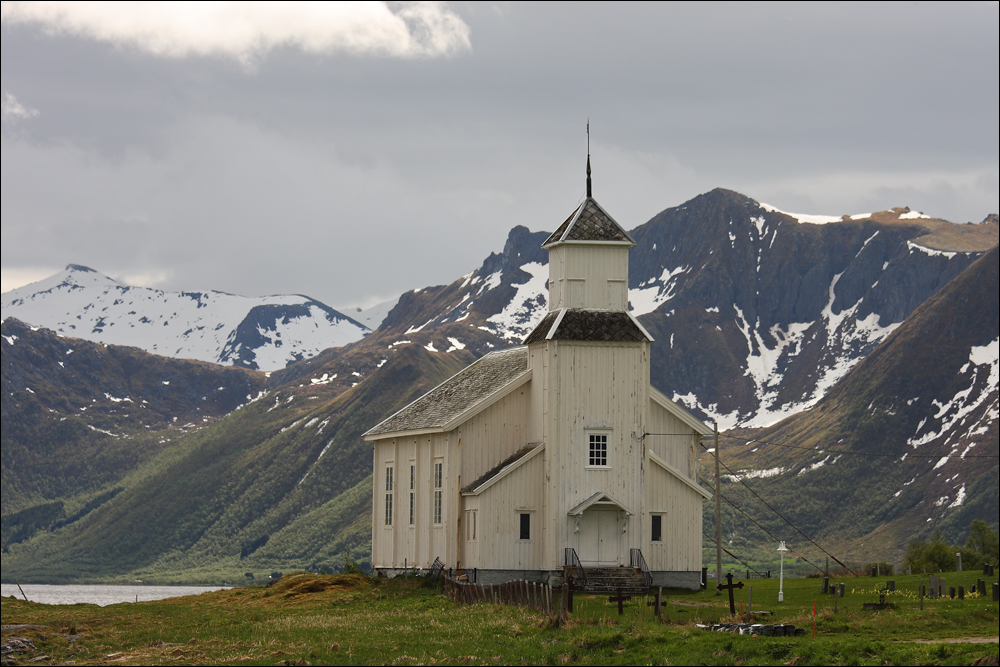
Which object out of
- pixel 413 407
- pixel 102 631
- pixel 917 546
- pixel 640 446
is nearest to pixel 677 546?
pixel 640 446

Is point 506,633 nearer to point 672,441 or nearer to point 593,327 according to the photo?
point 593,327

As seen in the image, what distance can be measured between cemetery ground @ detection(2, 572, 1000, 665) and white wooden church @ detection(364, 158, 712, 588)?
420 cm

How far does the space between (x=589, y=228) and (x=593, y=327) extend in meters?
4.74

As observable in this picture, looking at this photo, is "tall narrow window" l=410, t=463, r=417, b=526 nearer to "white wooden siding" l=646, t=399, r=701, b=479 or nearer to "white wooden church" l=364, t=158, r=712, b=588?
"white wooden church" l=364, t=158, r=712, b=588

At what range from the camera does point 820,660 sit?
92.7 ft

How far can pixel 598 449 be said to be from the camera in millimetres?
53594

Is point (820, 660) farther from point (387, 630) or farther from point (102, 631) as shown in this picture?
point (102, 631)

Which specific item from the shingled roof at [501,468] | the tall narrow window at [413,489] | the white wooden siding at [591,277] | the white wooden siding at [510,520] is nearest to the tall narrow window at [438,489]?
the shingled roof at [501,468]

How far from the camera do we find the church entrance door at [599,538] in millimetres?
53188

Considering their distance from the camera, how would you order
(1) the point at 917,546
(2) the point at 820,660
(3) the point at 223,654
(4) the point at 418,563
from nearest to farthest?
(2) the point at 820,660
(3) the point at 223,654
(4) the point at 418,563
(1) the point at 917,546

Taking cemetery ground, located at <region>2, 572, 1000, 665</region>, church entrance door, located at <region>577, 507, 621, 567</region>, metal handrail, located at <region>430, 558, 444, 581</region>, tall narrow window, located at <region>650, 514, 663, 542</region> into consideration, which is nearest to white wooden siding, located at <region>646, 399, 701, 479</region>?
tall narrow window, located at <region>650, 514, 663, 542</region>

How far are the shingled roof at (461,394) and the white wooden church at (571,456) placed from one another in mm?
208

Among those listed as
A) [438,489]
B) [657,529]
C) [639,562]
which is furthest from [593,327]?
[438,489]

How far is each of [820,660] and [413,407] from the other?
39.6 metres
